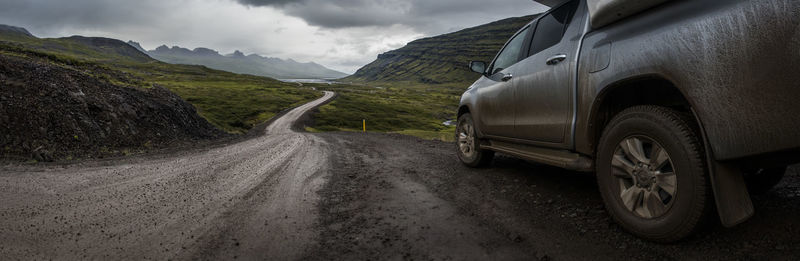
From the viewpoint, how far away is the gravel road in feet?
8.55

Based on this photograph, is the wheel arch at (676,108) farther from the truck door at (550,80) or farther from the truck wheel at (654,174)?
the truck door at (550,80)

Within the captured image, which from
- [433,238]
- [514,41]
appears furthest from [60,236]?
[514,41]

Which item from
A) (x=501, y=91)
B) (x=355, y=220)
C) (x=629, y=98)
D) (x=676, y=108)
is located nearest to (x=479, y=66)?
(x=501, y=91)

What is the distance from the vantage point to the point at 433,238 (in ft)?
9.71

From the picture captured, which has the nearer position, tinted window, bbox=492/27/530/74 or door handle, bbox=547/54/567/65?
door handle, bbox=547/54/567/65

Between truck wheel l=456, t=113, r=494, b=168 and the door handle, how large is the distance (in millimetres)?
2196

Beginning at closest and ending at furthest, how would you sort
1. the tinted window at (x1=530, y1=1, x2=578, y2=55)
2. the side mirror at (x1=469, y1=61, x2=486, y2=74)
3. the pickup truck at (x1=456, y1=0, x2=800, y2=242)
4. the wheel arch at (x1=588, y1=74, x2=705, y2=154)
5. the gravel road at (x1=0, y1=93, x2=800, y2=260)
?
the pickup truck at (x1=456, y1=0, x2=800, y2=242)
the gravel road at (x1=0, y1=93, x2=800, y2=260)
the wheel arch at (x1=588, y1=74, x2=705, y2=154)
the tinted window at (x1=530, y1=1, x2=578, y2=55)
the side mirror at (x1=469, y1=61, x2=486, y2=74)

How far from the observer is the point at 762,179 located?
3117mm

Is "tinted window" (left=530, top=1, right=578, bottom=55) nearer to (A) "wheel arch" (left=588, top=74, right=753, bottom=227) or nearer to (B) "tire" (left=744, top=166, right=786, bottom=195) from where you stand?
(A) "wheel arch" (left=588, top=74, right=753, bottom=227)

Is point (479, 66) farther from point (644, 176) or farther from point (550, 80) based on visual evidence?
point (644, 176)

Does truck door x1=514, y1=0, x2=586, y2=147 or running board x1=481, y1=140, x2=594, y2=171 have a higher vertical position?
truck door x1=514, y1=0, x2=586, y2=147

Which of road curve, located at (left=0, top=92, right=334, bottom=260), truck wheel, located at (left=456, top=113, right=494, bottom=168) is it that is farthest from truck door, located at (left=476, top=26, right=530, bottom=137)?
road curve, located at (left=0, top=92, right=334, bottom=260)

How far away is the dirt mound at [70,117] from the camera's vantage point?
10422 millimetres

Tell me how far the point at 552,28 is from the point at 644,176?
2.18m
